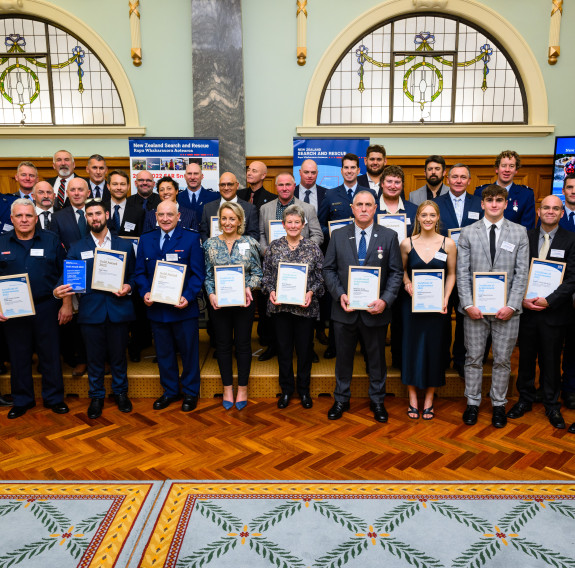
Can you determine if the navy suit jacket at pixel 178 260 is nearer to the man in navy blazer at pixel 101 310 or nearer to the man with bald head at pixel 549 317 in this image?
the man in navy blazer at pixel 101 310

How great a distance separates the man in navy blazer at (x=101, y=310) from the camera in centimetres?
364

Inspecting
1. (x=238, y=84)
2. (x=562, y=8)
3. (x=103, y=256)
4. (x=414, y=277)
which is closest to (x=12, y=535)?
(x=103, y=256)

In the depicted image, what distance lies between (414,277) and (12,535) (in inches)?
113

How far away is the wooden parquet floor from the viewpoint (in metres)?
3.00

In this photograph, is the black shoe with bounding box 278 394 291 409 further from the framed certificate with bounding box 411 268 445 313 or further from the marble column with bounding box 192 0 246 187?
the marble column with bounding box 192 0 246 187

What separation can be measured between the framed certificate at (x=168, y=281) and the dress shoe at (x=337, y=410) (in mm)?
1447

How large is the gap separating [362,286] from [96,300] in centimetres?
201

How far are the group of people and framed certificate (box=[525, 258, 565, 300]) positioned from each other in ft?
0.19

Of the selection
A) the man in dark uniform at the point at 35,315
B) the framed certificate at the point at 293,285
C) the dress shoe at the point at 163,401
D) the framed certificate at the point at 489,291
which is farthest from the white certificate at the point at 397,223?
the man in dark uniform at the point at 35,315

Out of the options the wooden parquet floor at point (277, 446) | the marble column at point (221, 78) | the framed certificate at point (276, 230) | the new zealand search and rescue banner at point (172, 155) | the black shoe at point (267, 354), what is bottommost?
the wooden parquet floor at point (277, 446)

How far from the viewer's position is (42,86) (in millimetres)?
7082

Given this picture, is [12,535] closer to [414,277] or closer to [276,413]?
[276,413]

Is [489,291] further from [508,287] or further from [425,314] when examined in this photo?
[425,314]

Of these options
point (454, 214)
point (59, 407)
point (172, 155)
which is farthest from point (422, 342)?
point (172, 155)
